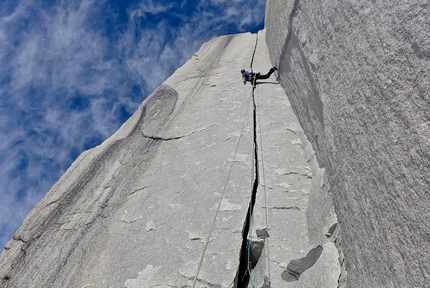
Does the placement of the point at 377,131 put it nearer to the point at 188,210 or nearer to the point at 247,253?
the point at 247,253

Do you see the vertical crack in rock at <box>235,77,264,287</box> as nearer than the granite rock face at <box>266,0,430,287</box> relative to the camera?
No

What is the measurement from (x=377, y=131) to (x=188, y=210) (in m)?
2.71

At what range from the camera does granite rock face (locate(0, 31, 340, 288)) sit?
3879 millimetres

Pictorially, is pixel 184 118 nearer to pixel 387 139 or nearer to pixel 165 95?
pixel 165 95

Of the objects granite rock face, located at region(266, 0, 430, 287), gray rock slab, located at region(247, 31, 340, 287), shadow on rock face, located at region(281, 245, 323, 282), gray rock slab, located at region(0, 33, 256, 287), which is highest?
granite rock face, located at region(266, 0, 430, 287)

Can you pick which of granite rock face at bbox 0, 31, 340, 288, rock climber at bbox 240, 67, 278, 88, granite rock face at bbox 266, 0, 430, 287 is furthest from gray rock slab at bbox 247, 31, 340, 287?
rock climber at bbox 240, 67, 278, 88

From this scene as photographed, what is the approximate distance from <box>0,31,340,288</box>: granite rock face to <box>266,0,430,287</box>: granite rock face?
52cm

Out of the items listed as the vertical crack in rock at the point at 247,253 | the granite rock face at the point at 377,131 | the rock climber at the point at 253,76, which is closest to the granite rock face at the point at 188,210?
the vertical crack in rock at the point at 247,253

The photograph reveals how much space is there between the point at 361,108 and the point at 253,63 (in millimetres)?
7157

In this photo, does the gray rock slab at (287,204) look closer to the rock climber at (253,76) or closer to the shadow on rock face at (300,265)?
the shadow on rock face at (300,265)

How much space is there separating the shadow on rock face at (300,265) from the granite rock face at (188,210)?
0.06 ft

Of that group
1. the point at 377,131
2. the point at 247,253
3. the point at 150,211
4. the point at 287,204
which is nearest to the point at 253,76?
the point at 287,204

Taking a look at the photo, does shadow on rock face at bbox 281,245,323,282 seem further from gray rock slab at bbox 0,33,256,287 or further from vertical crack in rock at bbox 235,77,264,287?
gray rock slab at bbox 0,33,256,287

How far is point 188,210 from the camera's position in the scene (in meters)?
4.69
